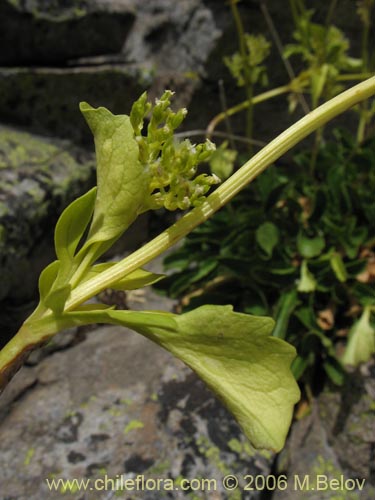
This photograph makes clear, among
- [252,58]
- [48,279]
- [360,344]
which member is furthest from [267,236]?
[48,279]

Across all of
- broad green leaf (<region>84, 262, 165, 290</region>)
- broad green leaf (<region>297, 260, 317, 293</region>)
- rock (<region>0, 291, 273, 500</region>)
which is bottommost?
rock (<region>0, 291, 273, 500</region>)

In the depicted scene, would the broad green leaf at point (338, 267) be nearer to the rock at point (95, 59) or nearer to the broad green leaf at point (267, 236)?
the broad green leaf at point (267, 236)

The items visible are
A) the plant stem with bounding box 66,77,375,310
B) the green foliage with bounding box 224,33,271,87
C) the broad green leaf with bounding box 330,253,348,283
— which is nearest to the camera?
the plant stem with bounding box 66,77,375,310

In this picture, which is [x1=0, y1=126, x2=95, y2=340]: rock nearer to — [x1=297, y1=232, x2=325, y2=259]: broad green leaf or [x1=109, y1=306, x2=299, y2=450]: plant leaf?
[x1=297, y1=232, x2=325, y2=259]: broad green leaf

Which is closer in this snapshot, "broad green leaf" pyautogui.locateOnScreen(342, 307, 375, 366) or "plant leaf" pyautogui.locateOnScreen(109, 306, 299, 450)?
"plant leaf" pyautogui.locateOnScreen(109, 306, 299, 450)

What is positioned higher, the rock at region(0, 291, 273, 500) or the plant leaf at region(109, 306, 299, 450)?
the plant leaf at region(109, 306, 299, 450)

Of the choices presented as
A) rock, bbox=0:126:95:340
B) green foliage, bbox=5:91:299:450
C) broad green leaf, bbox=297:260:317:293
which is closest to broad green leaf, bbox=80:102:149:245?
green foliage, bbox=5:91:299:450

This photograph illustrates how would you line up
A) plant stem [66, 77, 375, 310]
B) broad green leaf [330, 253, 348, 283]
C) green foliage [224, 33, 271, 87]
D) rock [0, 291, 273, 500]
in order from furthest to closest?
green foliage [224, 33, 271, 87]
broad green leaf [330, 253, 348, 283]
rock [0, 291, 273, 500]
plant stem [66, 77, 375, 310]
